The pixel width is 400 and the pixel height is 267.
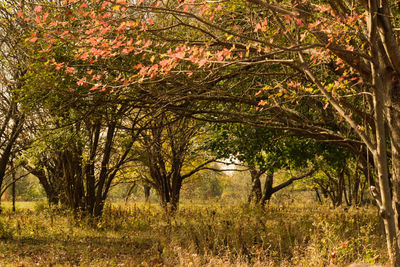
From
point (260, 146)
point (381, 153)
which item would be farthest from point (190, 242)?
point (260, 146)

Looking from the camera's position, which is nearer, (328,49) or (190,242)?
(328,49)

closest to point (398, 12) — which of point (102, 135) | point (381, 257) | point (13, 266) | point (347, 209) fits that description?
point (381, 257)

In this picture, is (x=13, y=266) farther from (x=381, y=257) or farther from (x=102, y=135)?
(x=102, y=135)

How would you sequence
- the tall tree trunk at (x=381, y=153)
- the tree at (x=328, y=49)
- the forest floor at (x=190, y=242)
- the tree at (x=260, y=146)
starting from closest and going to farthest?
1. the tree at (x=328, y=49)
2. the tall tree trunk at (x=381, y=153)
3. the forest floor at (x=190, y=242)
4. the tree at (x=260, y=146)

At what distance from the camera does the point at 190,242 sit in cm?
651

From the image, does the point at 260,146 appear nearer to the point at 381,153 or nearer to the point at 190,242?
the point at 190,242

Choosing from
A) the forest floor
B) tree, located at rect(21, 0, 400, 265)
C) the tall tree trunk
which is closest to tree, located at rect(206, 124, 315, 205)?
the forest floor

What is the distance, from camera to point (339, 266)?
459cm

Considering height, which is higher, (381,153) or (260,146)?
(260,146)

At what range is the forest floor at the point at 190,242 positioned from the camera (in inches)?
204

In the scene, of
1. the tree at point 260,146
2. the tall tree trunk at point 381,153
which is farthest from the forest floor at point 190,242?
the tree at point 260,146

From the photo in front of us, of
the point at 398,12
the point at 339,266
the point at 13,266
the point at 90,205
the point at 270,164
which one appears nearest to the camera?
the point at 339,266

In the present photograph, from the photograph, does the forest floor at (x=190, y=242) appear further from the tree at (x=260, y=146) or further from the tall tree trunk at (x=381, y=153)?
the tree at (x=260, y=146)

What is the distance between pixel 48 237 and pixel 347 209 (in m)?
8.89
